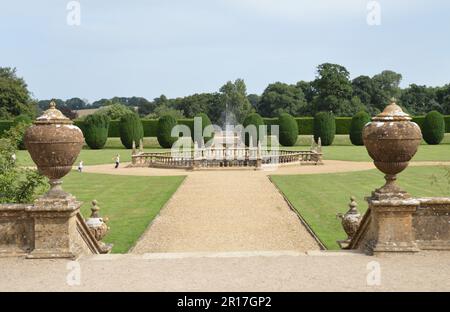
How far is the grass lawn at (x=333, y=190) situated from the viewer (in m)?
13.0

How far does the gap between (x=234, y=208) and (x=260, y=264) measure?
8.86 metres

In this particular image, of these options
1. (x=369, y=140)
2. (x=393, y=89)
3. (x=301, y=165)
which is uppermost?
(x=393, y=89)

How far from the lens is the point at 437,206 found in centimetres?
722

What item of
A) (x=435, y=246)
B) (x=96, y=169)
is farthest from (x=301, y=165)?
(x=435, y=246)

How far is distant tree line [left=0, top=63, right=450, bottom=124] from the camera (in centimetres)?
7400

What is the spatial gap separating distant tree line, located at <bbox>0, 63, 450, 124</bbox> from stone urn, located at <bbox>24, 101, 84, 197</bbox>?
63068 mm

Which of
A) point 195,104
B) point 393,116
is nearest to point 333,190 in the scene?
point 393,116

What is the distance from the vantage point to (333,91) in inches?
3066

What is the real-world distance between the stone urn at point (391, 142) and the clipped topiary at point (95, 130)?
45.4 metres

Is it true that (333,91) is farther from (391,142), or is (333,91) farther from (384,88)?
(391,142)

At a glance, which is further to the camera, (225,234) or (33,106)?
(33,106)

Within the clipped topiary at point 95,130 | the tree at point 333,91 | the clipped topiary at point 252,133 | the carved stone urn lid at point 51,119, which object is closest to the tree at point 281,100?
the tree at point 333,91

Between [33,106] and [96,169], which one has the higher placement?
[33,106]

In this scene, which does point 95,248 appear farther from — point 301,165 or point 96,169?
point 301,165
